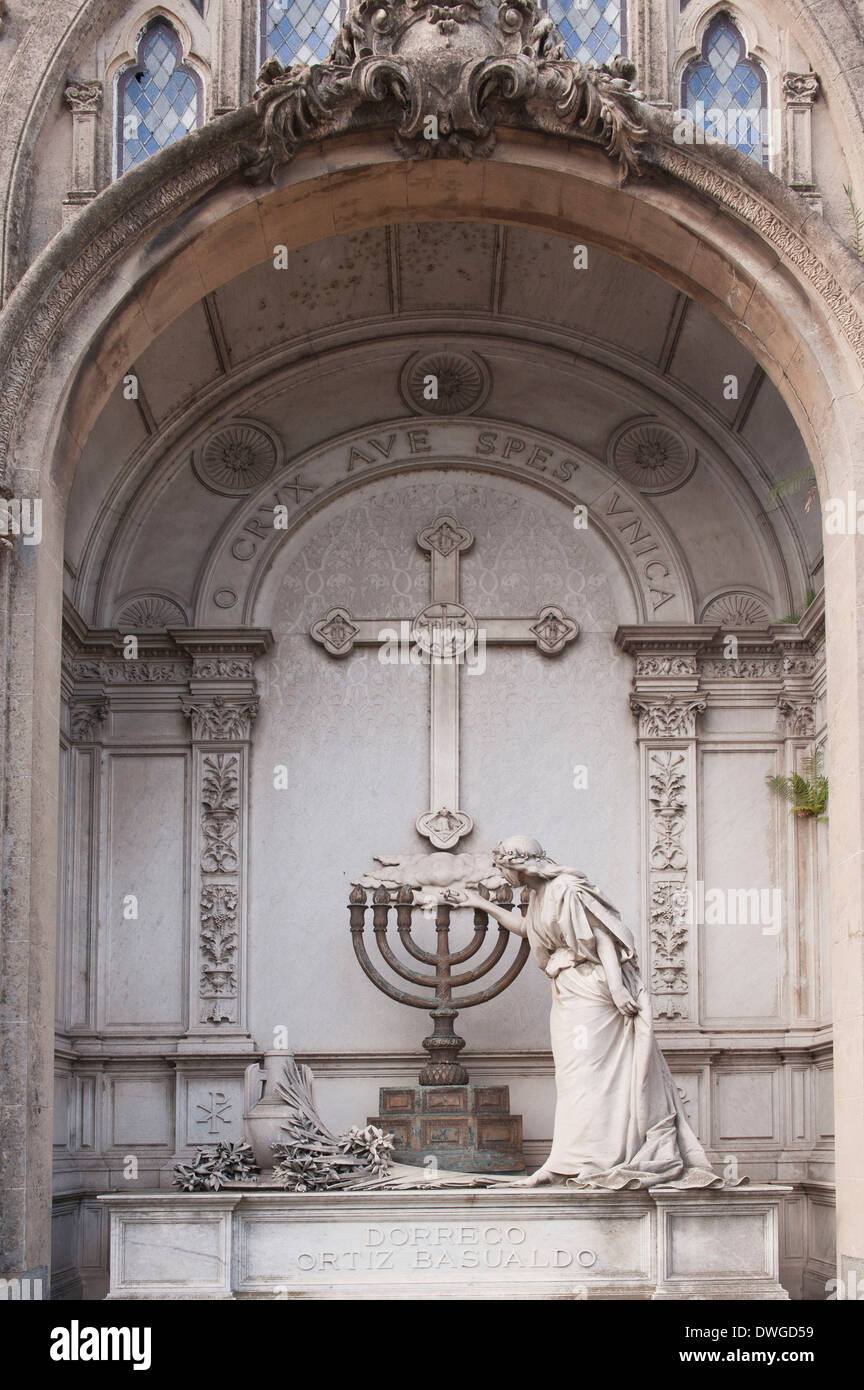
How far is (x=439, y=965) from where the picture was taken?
14.0m

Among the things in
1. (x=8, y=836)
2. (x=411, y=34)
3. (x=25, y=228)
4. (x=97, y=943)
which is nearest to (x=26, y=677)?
(x=8, y=836)

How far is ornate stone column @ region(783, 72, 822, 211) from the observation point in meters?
12.6

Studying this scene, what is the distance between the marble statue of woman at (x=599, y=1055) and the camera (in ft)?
39.2

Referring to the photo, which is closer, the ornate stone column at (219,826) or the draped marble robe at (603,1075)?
the draped marble robe at (603,1075)

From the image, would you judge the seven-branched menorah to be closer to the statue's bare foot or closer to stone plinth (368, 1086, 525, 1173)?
stone plinth (368, 1086, 525, 1173)

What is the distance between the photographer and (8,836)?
37.5ft

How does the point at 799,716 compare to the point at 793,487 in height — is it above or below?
below

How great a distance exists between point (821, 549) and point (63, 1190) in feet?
24.8

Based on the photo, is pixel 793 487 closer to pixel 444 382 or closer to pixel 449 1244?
pixel 444 382

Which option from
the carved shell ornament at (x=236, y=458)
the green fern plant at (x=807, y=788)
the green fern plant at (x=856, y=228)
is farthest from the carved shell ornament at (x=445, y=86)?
the green fern plant at (x=807, y=788)

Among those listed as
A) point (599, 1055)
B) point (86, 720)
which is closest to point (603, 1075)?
point (599, 1055)

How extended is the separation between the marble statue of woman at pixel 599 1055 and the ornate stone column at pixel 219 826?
119 inches

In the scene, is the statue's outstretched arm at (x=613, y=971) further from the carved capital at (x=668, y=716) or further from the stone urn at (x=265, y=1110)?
the carved capital at (x=668, y=716)

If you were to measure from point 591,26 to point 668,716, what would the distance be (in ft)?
17.3
